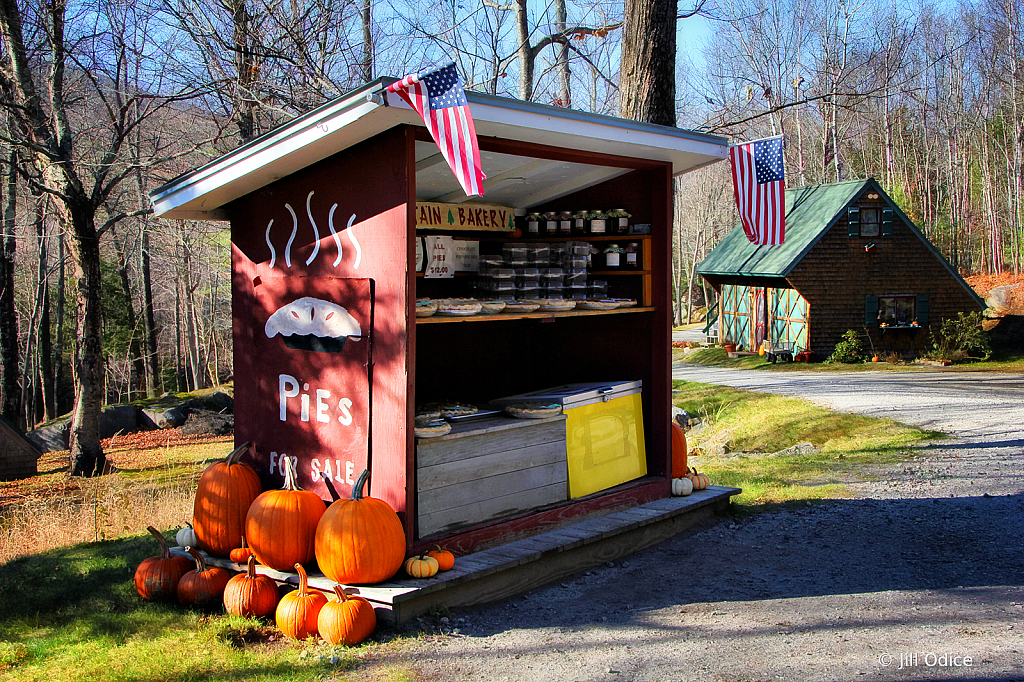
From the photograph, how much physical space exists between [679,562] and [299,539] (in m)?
2.76

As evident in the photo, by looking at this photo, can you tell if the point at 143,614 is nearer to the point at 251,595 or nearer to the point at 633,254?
the point at 251,595

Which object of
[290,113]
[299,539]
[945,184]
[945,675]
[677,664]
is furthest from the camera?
[945,184]

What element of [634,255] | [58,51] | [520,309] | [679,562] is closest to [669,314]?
[634,255]

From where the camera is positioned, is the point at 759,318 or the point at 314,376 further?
the point at 759,318

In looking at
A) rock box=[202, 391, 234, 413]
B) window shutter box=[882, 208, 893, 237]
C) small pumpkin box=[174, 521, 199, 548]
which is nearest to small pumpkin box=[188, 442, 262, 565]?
small pumpkin box=[174, 521, 199, 548]

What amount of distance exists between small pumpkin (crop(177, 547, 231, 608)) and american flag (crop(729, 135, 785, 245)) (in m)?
4.99

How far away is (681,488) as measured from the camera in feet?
22.0

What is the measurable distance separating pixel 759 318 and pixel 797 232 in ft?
10.7

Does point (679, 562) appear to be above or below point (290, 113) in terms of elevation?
below

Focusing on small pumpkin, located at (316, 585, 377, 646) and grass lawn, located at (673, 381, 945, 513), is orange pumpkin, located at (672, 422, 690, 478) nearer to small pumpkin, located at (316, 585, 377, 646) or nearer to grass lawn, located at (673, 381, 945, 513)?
grass lawn, located at (673, 381, 945, 513)

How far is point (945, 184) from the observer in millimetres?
39531

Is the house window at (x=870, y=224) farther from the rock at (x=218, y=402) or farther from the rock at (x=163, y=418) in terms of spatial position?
the rock at (x=163, y=418)

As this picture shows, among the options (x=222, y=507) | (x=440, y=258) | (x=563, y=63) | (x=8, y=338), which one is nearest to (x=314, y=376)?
(x=222, y=507)

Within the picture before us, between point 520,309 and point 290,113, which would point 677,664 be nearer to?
point 520,309
